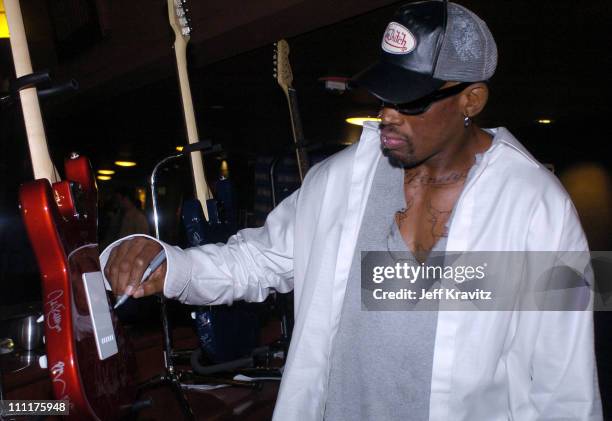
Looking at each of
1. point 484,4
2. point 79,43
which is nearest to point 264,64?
point 79,43

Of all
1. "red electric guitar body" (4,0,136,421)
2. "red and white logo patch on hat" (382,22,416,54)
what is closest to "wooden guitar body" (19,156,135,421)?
"red electric guitar body" (4,0,136,421)

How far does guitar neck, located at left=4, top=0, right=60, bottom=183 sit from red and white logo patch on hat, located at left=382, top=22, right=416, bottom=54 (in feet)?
4.22

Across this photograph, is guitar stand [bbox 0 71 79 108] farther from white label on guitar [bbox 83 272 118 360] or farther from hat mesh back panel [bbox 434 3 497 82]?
hat mesh back panel [bbox 434 3 497 82]

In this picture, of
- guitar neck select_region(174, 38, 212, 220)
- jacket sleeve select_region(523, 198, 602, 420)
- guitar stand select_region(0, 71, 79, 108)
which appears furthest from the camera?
guitar neck select_region(174, 38, 212, 220)

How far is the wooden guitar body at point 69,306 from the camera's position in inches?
60.0

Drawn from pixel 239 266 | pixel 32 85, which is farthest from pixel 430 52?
pixel 32 85

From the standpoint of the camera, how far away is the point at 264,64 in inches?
270

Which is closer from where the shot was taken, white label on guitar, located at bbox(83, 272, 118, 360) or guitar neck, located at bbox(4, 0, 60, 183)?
white label on guitar, located at bbox(83, 272, 118, 360)

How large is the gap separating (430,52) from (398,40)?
121 millimetres

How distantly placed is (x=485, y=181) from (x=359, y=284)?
1.73 feet

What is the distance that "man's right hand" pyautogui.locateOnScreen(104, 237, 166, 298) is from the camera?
5.06 ft

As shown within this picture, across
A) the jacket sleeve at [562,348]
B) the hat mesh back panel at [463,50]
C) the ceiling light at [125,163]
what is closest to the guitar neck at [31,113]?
the hat mesh back panel at [463,50]
